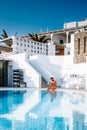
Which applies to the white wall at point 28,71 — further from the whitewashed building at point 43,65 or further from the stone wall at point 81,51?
the stone wall at point 81,51

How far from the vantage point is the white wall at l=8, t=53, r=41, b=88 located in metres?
22.3

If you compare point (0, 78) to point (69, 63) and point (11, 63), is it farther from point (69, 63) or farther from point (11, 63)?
point (69, 63)

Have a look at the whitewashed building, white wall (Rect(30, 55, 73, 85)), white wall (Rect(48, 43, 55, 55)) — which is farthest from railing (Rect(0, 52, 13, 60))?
white wall (Rect(48, 43, 55, 55))

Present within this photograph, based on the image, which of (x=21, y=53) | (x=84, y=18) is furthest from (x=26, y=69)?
(x=84, y=18)

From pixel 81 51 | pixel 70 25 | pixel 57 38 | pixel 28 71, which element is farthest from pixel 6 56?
pixel 70 25

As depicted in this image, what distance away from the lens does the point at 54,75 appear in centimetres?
2384

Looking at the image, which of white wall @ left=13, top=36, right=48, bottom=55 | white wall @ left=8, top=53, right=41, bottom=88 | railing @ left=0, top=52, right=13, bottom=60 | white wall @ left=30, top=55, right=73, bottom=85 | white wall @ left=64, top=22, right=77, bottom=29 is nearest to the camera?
white wall @ left=8, top=53, right=41, bottom=88

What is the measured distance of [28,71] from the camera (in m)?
22.7

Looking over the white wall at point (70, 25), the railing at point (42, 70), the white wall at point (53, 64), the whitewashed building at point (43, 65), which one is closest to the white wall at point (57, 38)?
the white wall at point (70, 25)

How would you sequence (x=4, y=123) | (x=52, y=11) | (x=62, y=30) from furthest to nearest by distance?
(x=62, y=30) < (x=52, y=11) < (x=4, y=123)

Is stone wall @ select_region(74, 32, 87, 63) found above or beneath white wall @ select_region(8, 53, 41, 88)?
above

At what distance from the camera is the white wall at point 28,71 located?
2226 cm

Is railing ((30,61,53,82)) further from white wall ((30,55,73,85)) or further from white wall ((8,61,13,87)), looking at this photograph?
white wall ((8,61,13,87))

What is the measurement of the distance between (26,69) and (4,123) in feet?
49.5
